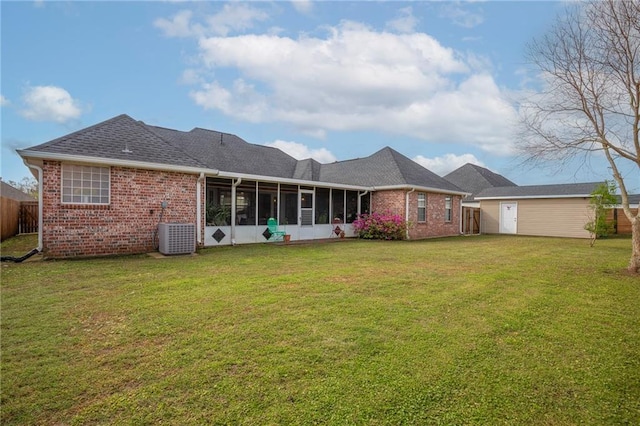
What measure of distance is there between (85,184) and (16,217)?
11.1 metres

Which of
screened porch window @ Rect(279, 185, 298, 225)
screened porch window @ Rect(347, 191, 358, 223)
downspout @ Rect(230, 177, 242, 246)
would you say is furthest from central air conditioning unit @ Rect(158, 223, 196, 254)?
screened porch window @ Rect(347, 191, 358, 223)

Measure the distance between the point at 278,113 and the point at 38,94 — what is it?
12074mm

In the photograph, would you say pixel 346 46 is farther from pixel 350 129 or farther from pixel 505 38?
pixel 350 129

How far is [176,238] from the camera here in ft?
31.0

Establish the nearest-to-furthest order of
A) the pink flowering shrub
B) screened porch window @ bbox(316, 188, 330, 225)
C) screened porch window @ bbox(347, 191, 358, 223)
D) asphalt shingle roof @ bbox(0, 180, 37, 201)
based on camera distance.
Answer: screened porch window @ bbox(316, 188, 330, 225), the pink flowering shrub, screened porch window @ bbox(347, 191, 358, 223), asphalt shingle roof @ bbox(0, 180, 37, 201)

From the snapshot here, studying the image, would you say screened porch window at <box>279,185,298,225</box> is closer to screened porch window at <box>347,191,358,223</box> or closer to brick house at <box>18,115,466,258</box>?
brick house at <box>18,115,466,258</box>

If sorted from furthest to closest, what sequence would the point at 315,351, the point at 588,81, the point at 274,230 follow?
the point at 274,230 → the point at 588,81 → the point at 315,351

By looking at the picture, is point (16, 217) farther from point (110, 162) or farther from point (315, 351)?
point (315, 351)

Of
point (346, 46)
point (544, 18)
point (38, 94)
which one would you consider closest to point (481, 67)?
point (544, 18)

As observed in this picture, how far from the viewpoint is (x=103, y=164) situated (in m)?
8.96

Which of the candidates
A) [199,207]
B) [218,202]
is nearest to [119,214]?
[199,207]

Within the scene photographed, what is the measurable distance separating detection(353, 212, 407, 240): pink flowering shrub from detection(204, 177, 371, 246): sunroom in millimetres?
642

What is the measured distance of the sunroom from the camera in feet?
39.1

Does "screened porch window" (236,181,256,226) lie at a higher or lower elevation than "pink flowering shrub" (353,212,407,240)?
higher
